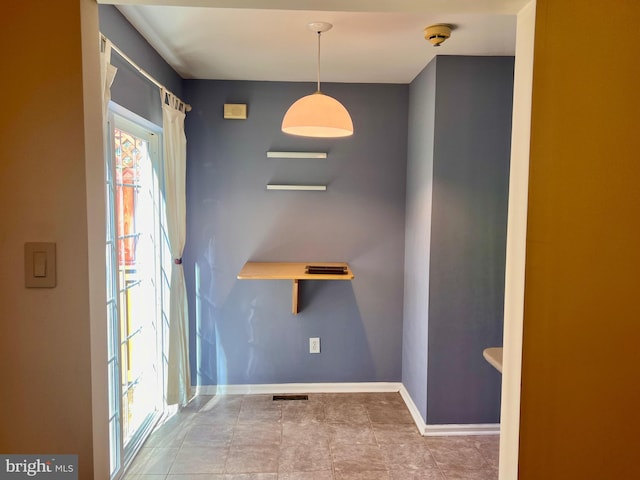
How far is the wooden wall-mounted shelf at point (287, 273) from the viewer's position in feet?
9.30

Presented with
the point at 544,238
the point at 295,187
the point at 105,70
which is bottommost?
the point at 544,238

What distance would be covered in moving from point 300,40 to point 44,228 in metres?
1.81

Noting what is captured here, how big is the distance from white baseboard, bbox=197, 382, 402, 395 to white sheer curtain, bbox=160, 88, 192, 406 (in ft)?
1.25

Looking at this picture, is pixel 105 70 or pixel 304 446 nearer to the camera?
pixel 105 70

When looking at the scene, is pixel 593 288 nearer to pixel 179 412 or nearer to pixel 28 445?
pixel 28 445

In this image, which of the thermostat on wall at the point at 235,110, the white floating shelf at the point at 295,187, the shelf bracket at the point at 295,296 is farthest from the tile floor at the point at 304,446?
the thermostat on wall at the point at 235,110

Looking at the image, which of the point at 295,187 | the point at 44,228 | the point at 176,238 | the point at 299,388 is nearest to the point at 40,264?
the point at 44,228

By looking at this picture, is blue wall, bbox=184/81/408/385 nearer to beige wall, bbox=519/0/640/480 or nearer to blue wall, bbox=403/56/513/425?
blue wall, bbox=403/56/513/425

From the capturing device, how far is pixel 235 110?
3.27 m

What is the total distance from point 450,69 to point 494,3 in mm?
1608

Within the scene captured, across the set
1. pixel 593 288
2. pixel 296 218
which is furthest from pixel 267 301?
pixel 593 288

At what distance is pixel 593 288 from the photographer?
123cm

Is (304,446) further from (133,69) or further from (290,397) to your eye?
(133,69)

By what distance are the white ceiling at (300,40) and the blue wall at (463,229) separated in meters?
0.24
